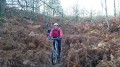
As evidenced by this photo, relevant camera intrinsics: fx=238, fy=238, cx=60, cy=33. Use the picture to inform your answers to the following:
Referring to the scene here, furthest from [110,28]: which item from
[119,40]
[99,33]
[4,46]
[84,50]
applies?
[4,46]

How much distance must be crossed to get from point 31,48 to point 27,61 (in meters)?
2.59

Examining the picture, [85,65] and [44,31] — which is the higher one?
[44,31]

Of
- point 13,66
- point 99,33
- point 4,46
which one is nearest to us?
point 13,66

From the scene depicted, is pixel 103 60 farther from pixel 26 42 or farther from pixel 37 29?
pixel 37 29

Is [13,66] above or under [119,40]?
under

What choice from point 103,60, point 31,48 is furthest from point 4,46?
point 103,60

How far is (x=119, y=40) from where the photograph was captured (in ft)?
43.9

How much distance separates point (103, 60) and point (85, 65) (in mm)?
878

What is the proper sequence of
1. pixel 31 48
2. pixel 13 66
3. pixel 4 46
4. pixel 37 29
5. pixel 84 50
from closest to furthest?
pixel 13 66, pixel 84 50, pixel 4 46, pixel 31 48, pixel 37 29

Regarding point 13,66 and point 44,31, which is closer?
point 13,66

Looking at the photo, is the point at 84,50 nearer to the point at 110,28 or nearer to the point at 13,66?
the point at 13,66

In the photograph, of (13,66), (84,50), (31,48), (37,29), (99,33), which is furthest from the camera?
(37,29)

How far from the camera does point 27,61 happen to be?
444 inches

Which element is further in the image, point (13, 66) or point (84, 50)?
point (84, 50)
